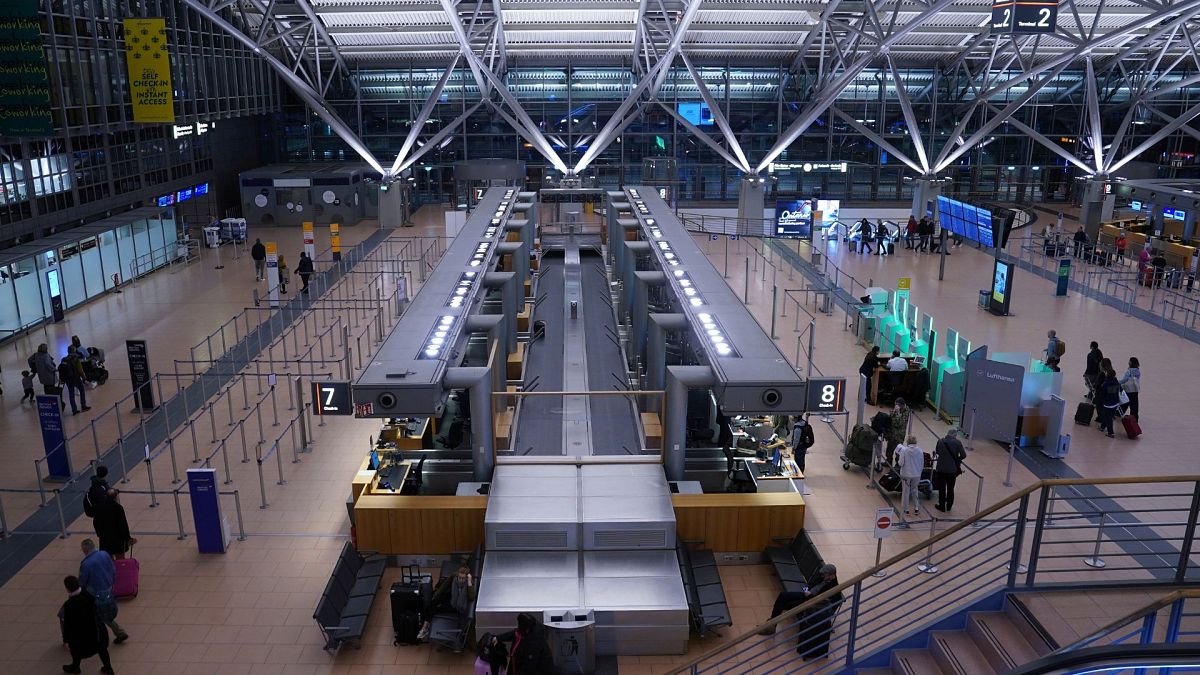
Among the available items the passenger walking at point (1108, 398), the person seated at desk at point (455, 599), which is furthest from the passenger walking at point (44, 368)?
the passenger walking at point (1108, 398)

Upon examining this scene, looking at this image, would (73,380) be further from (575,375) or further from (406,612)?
(406,612)

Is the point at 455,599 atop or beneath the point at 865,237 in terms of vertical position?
beneath

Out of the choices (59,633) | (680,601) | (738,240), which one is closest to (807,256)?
(738,240)

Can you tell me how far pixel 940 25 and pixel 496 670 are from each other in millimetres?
33892

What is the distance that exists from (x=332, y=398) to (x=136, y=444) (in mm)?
6334

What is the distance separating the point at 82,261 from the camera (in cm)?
2367

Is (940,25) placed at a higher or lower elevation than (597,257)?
higher

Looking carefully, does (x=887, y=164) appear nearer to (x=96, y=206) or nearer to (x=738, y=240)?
(x=738, y=240)

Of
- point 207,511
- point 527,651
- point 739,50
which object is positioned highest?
point 739,50

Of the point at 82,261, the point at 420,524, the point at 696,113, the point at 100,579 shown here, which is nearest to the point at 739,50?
the point at 696,113

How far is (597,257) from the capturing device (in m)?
26.5

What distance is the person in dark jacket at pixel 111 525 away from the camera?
34.9ft

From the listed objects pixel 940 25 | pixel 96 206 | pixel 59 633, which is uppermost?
pixel 940 25

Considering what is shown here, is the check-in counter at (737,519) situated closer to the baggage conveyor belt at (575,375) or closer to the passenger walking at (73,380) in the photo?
the baggage conveyor belt at (575,375)
